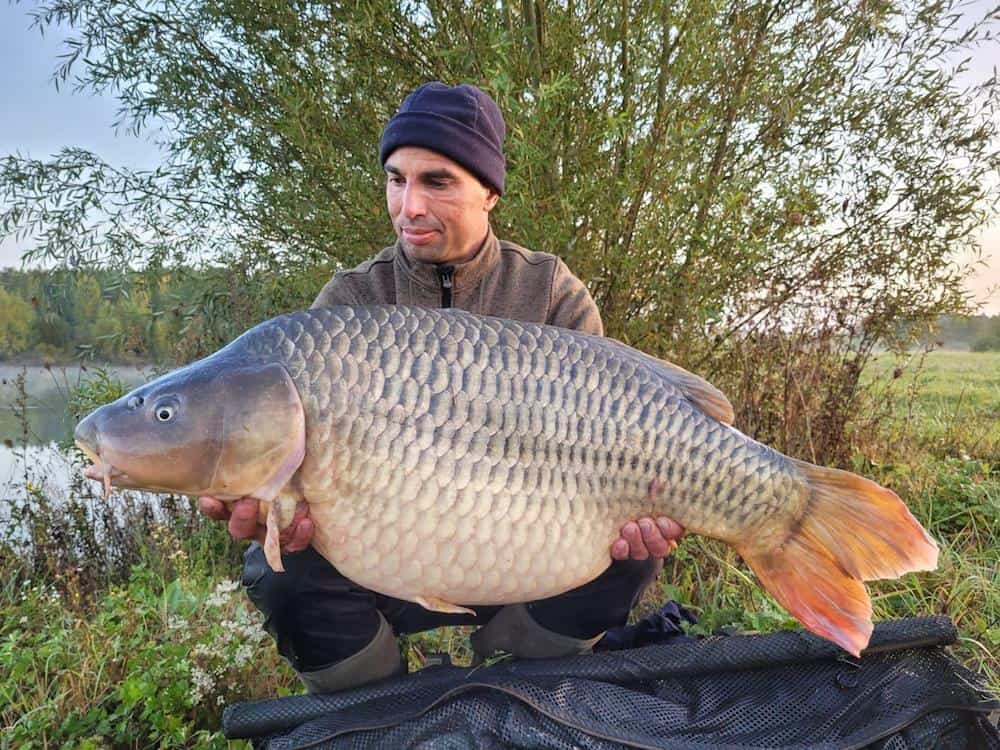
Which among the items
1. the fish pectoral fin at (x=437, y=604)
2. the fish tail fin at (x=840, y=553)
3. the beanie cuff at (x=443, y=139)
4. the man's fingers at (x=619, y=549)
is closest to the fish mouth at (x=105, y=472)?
the fish pectoral fin at (x=437, y=604)

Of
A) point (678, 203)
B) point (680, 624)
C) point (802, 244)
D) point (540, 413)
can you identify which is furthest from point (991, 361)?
point (540, 413)

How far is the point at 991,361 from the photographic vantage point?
23.6 ft

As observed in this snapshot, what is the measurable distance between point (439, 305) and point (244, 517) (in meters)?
0.73

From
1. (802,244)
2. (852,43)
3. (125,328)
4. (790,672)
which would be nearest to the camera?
(790,672)

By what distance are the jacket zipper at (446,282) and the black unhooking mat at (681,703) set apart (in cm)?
82

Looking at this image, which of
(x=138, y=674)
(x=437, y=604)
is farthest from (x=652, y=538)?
(x=138, y=674)

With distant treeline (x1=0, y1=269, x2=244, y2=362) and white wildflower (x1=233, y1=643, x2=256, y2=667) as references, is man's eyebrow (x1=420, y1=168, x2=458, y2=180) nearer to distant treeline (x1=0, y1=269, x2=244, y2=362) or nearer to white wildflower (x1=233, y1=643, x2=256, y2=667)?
white wildflower (x1=233, y1=643, x2=256, y2=667)

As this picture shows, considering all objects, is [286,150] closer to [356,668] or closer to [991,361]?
[356,668]

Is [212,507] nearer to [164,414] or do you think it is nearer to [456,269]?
[164,414]

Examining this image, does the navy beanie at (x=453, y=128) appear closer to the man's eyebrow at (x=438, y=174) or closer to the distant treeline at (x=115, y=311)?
the man's eyebrow at (x=438, y=174)

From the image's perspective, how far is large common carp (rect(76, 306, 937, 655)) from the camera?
43.3 inches

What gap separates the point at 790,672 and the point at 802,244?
6.49 feet

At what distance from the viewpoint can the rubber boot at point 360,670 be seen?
1.38 meters

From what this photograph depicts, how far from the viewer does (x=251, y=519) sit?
45.8 inches
